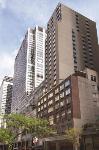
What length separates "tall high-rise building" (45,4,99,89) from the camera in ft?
404

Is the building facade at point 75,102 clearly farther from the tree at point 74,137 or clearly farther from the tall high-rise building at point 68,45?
the tall high-rise building at point 68,45

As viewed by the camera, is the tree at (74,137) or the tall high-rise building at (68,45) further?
the tall high-rise building at (68,45)

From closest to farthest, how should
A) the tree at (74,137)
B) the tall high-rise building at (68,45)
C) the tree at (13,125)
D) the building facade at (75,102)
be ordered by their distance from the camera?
the tree at (13,125) → the tree at (74,137) → the building facade at (75,102) → the tall high-rise building at (68,45)

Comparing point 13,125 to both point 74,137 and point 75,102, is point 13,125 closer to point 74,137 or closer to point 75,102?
point 74,137

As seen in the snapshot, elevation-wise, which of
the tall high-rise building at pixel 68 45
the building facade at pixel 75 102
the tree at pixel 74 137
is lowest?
the tree at pixel 74 137

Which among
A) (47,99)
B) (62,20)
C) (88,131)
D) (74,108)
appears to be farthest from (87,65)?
(88,131)

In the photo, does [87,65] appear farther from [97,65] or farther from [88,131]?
[88,131]

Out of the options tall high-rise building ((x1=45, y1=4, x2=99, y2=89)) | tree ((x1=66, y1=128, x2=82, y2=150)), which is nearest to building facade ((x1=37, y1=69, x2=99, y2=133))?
tree ((x1=66, y1=128, x2=82, y2=150))

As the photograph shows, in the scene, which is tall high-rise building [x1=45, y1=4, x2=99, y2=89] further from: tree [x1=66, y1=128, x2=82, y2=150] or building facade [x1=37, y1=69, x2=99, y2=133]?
tree [x1=66, y1=128, x2=82, y2=150]

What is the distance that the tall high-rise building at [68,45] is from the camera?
404ft

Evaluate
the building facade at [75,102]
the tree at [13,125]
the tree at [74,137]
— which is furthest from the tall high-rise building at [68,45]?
the tree at [13,125]

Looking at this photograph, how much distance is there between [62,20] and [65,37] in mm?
11546

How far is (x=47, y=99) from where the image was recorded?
104438 mm

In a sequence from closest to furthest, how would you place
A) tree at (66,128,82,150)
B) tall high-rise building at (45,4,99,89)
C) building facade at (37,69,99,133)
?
tree at (66,128,82,150) < building facade at (37,69,99,133) < tall high-rise building at (45,4,99,89)
